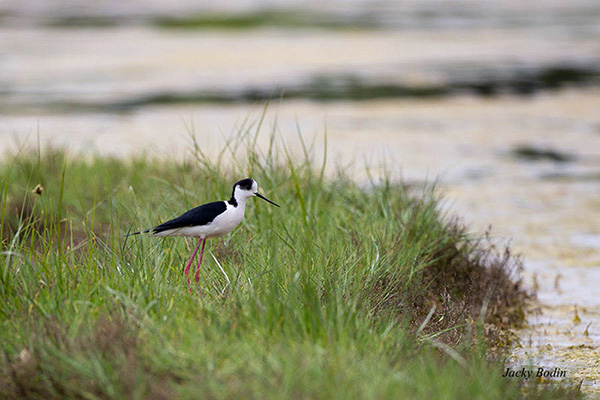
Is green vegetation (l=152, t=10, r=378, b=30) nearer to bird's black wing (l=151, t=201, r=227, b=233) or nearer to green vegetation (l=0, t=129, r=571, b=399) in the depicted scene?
green vegetation (l=0, t=129, r=571, b=399)

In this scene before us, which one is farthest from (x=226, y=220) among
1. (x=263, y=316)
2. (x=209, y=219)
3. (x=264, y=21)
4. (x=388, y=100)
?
(x=264, y=21)

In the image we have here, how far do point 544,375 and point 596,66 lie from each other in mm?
12644

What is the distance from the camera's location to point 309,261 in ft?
12.2

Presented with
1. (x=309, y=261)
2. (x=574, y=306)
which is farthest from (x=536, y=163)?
(x=309, y=261)

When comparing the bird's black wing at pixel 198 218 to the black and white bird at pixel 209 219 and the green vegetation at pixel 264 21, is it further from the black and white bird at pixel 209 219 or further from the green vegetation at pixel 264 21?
the green vegetation at pixel 264 21

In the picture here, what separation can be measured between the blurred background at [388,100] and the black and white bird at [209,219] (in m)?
0.79

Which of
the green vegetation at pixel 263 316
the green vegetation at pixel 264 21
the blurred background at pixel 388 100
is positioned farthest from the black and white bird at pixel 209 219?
the green vegetation at pixel 264 21

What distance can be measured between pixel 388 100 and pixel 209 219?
923 cm

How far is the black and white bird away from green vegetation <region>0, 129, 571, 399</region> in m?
0.14

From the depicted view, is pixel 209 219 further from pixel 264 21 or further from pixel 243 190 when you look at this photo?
pixel 264 21

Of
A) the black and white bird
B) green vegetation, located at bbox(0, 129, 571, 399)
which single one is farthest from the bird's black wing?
green vegetation, located at bbox(0, 129, 571, 399)

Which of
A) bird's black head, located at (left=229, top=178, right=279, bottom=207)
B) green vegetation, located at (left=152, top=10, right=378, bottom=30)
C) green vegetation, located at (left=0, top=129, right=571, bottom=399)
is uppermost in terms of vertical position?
green vegetation, located at (left=152, top=10, right=378, bottom=30)

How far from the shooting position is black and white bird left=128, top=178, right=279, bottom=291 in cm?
386

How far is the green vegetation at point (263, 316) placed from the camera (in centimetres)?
285
